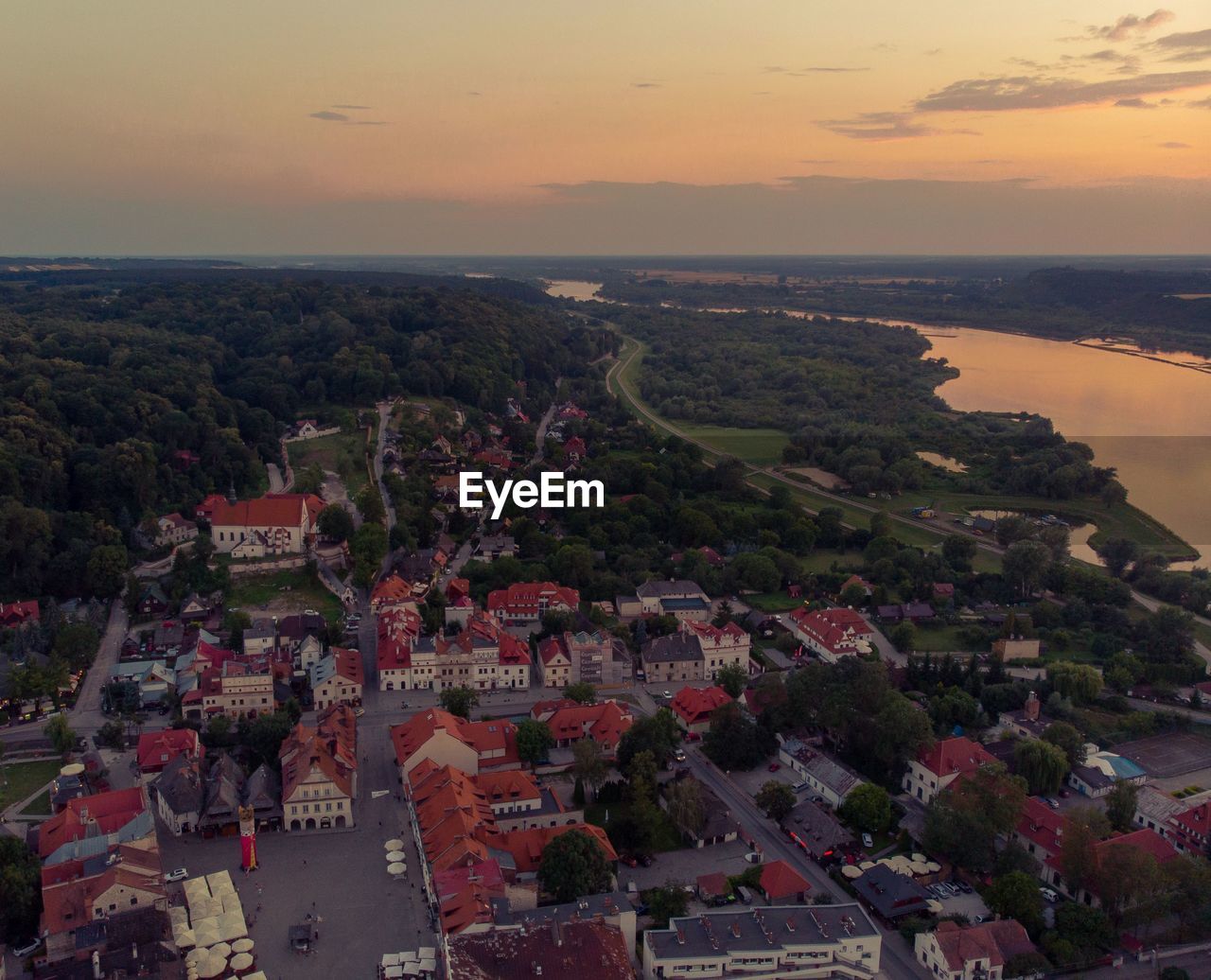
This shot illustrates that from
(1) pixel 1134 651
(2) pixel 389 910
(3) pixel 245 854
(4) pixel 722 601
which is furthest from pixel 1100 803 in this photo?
(3) pixel 245 854

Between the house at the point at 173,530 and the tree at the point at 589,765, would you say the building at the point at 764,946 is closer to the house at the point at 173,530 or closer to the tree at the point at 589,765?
the tree at the point at 589,765

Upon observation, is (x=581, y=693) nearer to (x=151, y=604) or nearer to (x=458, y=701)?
(x=458, y=701)

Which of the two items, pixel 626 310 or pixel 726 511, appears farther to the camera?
pixel 626 310

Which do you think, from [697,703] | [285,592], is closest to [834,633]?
[697,703]

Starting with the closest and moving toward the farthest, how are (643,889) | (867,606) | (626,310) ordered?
(643,889) < (867,606) < (626,310)

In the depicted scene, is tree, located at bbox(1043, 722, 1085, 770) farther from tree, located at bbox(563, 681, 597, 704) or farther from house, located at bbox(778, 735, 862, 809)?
tree, located at bbox(563, 681, 597, 704)

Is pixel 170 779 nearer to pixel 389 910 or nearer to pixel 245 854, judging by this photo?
pixel 245 854
